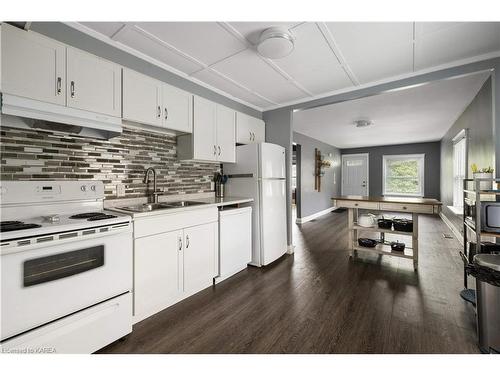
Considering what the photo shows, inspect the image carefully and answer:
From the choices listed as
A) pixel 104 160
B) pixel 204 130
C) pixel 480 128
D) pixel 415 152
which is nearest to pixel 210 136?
pixel 204 130

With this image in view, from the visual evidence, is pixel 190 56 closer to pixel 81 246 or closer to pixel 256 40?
pixel 256 40

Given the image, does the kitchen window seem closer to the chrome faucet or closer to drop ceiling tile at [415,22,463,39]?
drop ceiling tile at [415,22,463,39]

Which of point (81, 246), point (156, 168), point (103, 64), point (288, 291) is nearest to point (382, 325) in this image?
point (288, 291)

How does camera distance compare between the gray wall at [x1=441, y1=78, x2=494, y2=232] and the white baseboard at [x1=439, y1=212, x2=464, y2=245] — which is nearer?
the gray wall at [x1=441, y1=78, x2=494, y2=232]

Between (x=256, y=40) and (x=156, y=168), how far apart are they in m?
1.70

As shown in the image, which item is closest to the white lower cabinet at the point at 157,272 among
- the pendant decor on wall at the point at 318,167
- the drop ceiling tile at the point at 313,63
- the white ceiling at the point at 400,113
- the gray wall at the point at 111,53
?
the gray wall at the point at 111,53

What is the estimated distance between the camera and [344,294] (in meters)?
2.35

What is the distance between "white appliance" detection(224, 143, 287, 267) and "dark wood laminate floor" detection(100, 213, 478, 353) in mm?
323

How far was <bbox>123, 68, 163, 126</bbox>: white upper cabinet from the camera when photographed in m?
2.07

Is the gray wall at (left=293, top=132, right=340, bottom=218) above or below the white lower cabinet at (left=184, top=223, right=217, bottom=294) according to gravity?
above

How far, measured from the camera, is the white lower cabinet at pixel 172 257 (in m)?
1.87

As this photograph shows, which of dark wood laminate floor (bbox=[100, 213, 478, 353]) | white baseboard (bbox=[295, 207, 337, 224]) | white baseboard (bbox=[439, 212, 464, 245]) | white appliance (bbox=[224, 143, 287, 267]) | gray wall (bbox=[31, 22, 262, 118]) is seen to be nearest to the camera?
dark wood laminate floor (bbox=[100, 213, 478, 353])

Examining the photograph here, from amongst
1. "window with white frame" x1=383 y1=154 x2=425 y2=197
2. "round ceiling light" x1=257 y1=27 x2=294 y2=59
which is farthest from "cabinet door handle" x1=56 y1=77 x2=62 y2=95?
"window with white frame" x1=383 y1=154 x2=425 y2=197

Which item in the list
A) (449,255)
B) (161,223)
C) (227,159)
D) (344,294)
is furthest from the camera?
(449,255)
